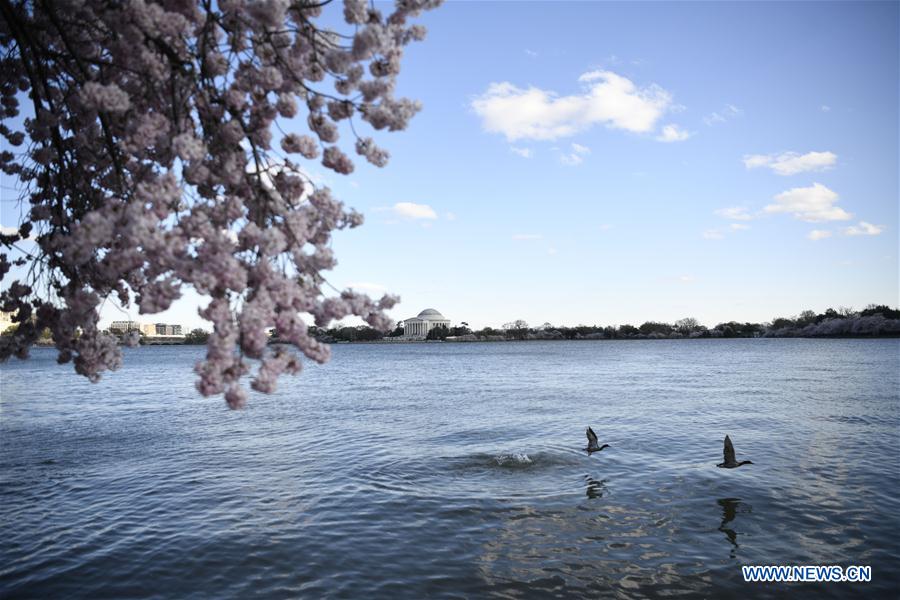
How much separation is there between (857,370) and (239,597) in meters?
77.0

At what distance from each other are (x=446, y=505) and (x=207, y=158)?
505 inches

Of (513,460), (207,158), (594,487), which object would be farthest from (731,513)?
(207,158)

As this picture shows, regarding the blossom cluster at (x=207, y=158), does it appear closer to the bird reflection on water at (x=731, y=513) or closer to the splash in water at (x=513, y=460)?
the bird reflection on water at (x=731, y=513)

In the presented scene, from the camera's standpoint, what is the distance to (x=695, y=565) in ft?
40.8

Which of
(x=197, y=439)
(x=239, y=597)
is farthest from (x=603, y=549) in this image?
(x=197, y=439)

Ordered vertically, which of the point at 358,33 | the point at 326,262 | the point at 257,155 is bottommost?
the point at 326,262

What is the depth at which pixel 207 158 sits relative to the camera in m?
6.67

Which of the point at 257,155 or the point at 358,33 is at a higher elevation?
the point at 358,33

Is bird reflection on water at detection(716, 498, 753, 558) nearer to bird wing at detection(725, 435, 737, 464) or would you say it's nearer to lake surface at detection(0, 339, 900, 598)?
lake surface at detection(0, 339, 900, 598)

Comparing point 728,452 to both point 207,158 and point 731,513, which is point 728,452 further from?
point 207,158

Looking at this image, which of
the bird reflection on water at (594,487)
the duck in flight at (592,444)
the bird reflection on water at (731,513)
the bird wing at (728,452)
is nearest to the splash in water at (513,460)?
the duck in flight at (592,444)

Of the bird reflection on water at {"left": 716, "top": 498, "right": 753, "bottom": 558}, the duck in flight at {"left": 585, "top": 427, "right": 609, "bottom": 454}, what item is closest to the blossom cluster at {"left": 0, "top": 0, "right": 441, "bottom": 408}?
the bird reflection on water at {"left": 716, "top": 498, "right": 753, "bottom": 558}

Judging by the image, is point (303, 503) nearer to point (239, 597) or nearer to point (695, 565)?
point (239, 597)

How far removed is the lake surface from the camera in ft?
39.3
